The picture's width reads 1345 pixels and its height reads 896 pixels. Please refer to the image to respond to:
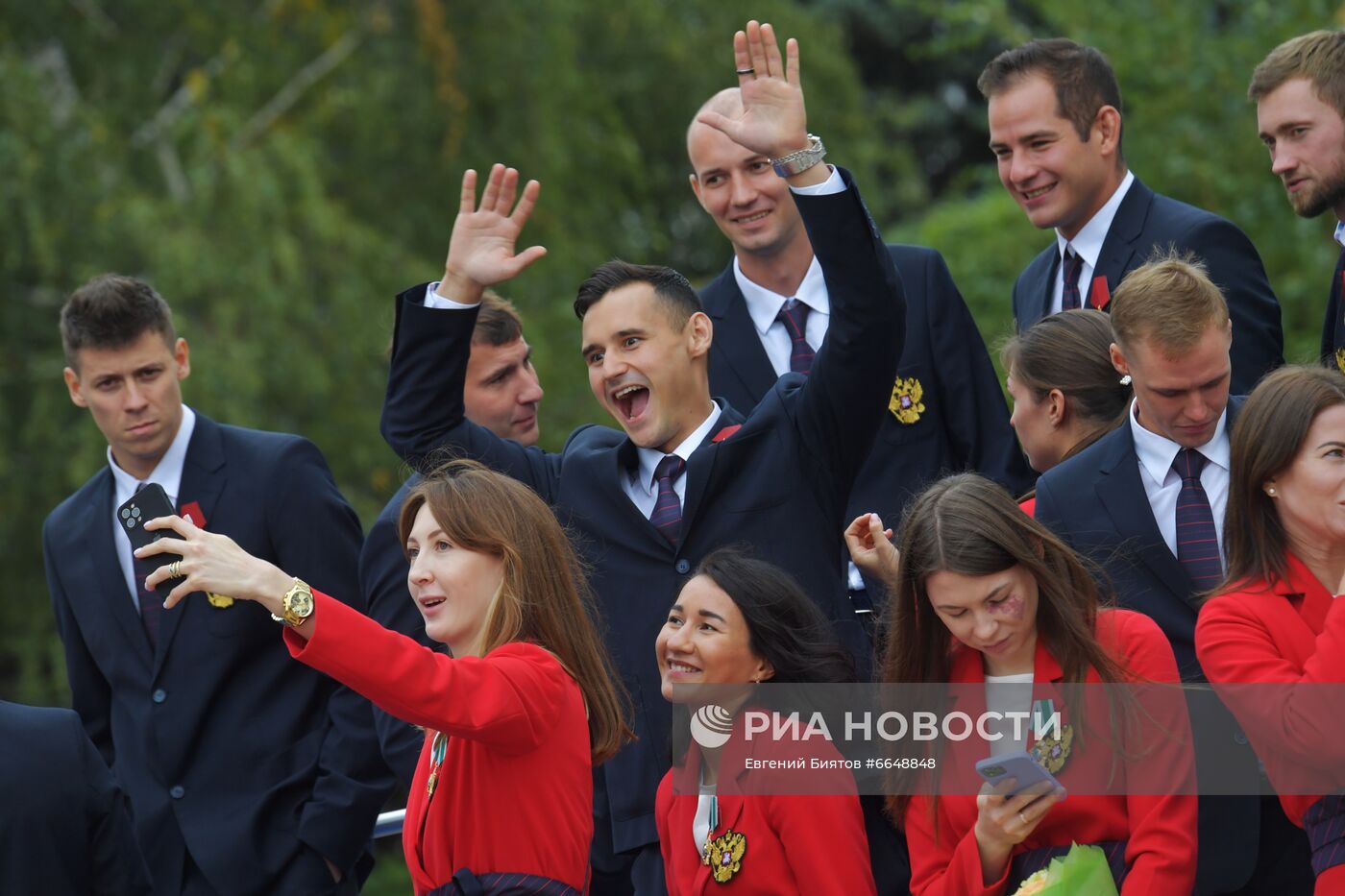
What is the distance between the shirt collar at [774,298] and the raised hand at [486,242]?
0.83 m

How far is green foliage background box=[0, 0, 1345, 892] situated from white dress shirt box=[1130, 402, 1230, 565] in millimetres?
5629

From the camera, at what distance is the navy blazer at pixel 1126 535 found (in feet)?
14.7

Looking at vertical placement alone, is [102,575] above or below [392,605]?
above

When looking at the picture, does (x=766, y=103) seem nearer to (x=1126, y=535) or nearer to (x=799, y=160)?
(x=799, y=160)

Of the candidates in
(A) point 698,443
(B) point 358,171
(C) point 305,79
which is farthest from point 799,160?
(C) point 305,79

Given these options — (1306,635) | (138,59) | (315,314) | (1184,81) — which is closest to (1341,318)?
(1306,635)

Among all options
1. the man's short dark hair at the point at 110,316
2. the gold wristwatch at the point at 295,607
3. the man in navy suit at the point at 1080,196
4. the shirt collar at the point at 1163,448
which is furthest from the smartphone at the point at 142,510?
the man in navy suit at the point at 1080,196

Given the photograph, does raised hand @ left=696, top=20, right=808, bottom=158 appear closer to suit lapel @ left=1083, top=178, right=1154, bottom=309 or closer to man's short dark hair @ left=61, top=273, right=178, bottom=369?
suit lapel @ left=1083, top=178, right=1154, bottom=309

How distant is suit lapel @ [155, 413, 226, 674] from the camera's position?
5645mm

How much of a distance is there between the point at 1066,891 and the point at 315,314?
9043 mm

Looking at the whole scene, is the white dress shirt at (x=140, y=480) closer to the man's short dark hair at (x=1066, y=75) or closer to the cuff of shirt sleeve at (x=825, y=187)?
the cuff of shirt sleeve at (x=825, y=187)

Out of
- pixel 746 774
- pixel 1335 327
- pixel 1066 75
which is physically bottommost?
pixel 746 774

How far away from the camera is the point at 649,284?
5129mm

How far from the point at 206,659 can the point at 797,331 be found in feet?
6.39
